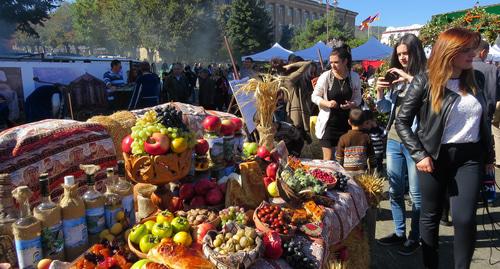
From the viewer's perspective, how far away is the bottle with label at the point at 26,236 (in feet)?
4.99

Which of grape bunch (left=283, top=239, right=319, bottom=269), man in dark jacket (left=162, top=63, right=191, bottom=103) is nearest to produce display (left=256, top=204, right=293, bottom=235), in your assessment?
grape bunch (left=283, top=239, right=319, bottom=269)

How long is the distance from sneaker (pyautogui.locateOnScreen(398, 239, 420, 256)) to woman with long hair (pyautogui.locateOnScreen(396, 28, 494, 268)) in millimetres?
821

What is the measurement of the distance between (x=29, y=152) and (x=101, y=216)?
37.0 inches

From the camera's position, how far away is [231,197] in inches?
88.4

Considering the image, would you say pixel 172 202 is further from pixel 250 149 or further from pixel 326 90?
pixel 326 90

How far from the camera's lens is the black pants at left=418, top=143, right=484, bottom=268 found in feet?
7.77

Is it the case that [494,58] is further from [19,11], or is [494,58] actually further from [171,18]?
[171,18]

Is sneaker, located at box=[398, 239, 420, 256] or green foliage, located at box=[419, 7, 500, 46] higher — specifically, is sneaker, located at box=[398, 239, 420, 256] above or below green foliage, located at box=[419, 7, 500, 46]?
below

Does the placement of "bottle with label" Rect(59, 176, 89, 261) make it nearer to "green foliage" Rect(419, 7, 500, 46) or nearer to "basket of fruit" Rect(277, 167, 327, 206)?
"basket of fruit" Rect(277, 167, 327, 206)

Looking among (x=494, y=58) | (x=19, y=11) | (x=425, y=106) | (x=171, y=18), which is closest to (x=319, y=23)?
(x=171, y=18)

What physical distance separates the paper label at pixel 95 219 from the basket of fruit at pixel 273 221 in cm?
77

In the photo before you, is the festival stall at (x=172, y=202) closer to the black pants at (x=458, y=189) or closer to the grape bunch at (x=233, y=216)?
the grape bunch at (x=233, y=216)

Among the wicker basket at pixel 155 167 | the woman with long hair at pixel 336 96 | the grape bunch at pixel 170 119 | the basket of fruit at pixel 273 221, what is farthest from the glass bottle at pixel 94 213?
the woman with long hair at pixel 336 96

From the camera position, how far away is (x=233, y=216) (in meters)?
2.00
